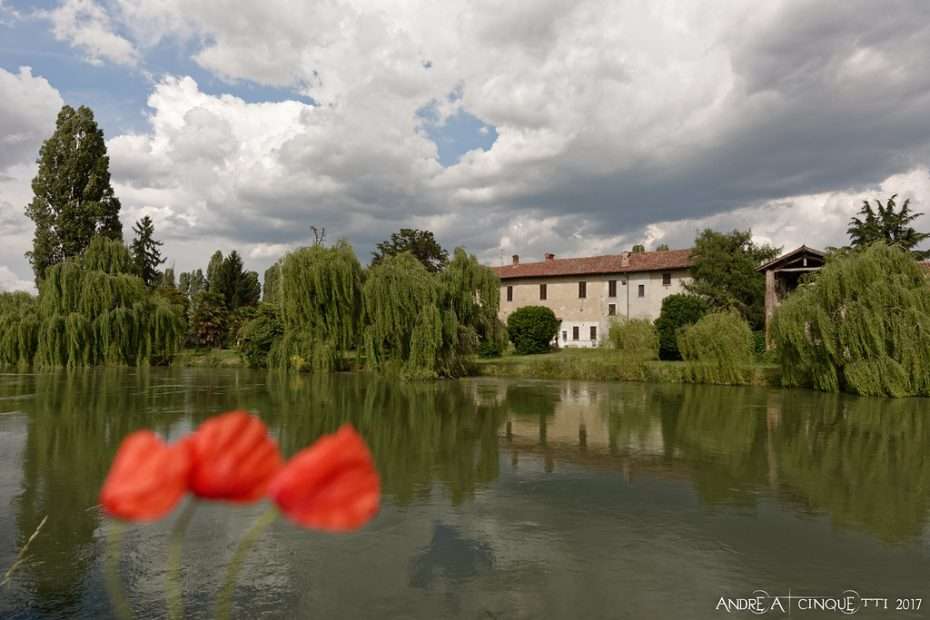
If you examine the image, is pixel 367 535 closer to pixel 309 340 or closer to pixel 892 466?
pixel 892 466

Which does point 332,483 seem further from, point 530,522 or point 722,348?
point 722,348

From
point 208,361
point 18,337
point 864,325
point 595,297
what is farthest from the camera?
point 595,297

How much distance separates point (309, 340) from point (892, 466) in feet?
73.4

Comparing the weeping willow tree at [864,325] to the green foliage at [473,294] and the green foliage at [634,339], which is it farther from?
the green foliage at [473,294]

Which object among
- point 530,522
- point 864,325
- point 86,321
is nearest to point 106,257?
point 86,321

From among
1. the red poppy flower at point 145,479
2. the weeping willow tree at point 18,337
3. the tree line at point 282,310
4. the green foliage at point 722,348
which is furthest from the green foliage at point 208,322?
the red poppy flower at point 145,479

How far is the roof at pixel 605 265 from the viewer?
40.2 meters

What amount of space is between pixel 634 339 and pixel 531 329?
912 cm

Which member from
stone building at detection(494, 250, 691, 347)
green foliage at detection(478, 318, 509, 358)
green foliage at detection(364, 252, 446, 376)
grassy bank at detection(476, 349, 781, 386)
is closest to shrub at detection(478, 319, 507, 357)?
green foliage at detection(478, 318, 509, 358)

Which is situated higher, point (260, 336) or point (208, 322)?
point (208, 322)

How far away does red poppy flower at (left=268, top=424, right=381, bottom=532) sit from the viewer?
2.69 ft

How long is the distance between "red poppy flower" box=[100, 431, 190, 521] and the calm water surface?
15.9ft

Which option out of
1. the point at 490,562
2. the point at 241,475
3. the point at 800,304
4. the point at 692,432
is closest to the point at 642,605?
the point at 490,562

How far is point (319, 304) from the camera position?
1081 inches
